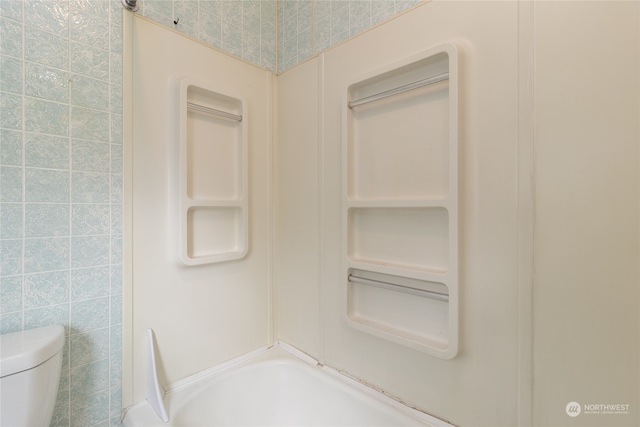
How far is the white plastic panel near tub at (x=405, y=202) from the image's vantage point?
3.11 ft

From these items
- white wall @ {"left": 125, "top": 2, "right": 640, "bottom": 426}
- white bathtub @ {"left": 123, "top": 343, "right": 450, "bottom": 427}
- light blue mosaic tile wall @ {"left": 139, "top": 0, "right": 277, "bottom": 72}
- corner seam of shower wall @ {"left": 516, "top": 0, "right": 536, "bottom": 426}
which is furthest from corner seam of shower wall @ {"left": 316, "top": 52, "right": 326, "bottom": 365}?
corner seam of shower wall @ {"left": 516, "top": 0, "right": 536, "bottom": 426}

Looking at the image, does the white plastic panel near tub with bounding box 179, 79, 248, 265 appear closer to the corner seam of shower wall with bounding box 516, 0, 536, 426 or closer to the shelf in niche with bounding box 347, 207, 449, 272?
the shelf in niche with bounding box 347, 207, 449, 272

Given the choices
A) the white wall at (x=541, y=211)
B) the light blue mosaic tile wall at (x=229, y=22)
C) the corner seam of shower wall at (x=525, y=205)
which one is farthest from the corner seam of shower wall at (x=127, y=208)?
the corner seam of shower wall at (x=525, y=205)

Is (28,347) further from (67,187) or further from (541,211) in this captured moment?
Result: (541,211)

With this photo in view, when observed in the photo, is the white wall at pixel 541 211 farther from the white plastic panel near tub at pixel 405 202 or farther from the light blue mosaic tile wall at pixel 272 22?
the light blue mosaic tile wall at pixel 272 22

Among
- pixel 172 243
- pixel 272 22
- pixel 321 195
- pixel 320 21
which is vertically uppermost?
pixel 272 22

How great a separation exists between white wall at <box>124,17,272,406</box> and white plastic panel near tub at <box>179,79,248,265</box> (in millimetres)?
51

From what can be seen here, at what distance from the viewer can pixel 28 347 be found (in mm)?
A: 765

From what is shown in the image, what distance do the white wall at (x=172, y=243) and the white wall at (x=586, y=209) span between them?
1.21 m

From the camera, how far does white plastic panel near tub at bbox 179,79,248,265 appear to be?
1174mm

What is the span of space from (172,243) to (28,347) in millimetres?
509

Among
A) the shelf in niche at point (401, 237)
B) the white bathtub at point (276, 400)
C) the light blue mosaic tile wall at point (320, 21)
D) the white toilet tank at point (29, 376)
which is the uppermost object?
the light blue mosaic tile wall at point (320, 21)

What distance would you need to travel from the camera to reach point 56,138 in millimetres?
917

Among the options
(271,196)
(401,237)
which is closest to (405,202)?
(401,237)
